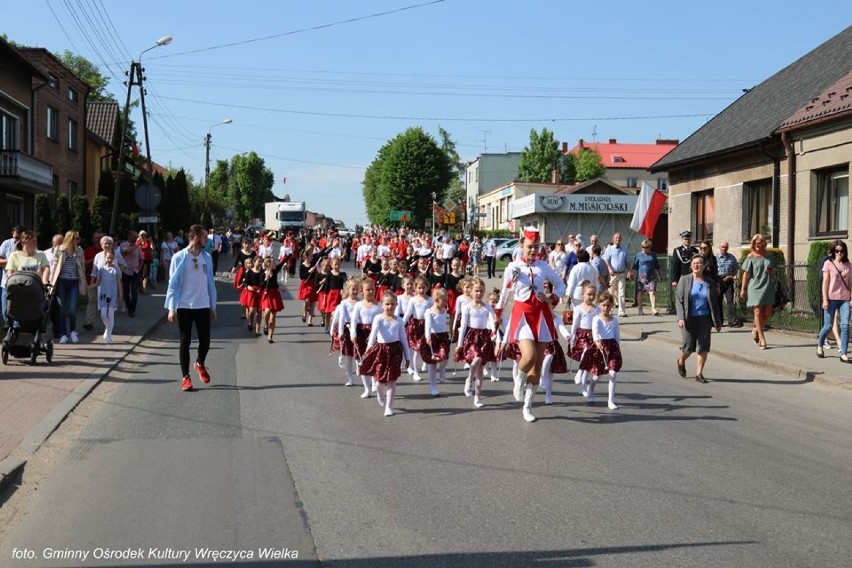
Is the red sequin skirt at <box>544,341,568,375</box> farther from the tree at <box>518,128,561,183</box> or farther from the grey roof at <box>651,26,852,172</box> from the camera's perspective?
the tree at <box>518,128,561,183</box>

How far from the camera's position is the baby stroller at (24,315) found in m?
12.4

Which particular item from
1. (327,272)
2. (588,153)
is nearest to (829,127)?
(327,272)

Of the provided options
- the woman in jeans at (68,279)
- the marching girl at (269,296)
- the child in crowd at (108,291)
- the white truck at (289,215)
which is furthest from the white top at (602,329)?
the white truck at (289,215)

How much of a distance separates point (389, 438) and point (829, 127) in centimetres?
1594

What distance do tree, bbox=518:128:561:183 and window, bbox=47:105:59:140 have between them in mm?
66238

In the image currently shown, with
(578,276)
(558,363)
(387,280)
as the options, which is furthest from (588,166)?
(558,363)

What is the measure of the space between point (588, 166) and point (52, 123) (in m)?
71.4

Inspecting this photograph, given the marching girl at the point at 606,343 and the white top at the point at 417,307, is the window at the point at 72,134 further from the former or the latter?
the marching girl at the point at 606,343

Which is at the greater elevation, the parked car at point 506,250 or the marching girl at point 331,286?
the parked car at point 506,250

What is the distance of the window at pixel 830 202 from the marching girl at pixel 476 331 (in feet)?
42.1

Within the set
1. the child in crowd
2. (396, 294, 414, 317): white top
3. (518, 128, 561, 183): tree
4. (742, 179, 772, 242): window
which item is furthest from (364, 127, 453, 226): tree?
(396, 294, 414, 317): white top

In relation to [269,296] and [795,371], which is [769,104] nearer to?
[795,371]

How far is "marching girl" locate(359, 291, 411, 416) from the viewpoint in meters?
9.89

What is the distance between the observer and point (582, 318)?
1088 cm
